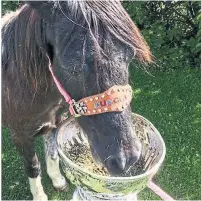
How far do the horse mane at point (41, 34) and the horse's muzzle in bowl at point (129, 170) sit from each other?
33cm

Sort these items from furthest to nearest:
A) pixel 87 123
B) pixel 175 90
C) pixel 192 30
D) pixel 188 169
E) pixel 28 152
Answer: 1. pixel 192 30
2. pixel 175 90
3. pixel 188 169
4. pixel 28 152
5. pixel 87 123

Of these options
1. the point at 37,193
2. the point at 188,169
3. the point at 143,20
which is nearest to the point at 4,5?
the point at 143,20

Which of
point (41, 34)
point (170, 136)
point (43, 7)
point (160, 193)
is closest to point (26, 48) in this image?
point (41, 34)

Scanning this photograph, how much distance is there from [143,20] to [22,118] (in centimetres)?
218

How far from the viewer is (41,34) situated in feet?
6.10

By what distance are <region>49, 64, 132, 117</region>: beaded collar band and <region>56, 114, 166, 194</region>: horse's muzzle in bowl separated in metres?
0.23

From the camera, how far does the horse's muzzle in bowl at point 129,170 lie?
1.72m

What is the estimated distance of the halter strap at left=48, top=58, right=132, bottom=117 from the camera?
171cm

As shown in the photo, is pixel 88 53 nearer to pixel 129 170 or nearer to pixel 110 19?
pixel 110 19

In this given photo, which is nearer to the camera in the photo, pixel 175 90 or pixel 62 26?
pixel 62 26

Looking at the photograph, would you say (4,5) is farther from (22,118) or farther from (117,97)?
(117,97)

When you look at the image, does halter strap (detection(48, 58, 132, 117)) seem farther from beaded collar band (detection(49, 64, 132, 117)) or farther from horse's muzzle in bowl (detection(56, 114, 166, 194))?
horse's muzzle in bowl (detection(56, 114, 166, 194))

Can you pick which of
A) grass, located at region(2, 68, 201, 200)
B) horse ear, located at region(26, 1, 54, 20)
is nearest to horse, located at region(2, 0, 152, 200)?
horse ear, located at region(26, 1, 54, 20)

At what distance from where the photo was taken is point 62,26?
1743 millimetres
